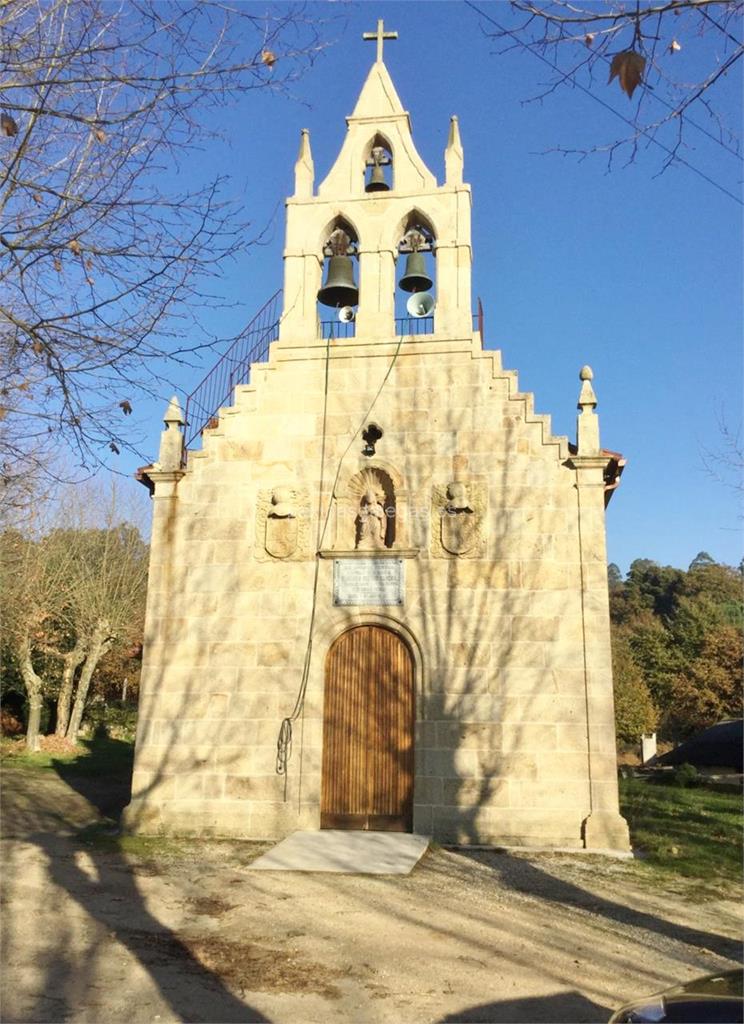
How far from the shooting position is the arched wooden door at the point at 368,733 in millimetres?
11898

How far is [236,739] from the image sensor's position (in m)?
12.3

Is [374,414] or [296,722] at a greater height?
[374,414]

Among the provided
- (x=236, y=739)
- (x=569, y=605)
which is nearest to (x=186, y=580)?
(x=236, y=739)

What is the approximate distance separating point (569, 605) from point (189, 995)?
786cm

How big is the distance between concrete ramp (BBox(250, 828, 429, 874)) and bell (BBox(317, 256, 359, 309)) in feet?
27.9

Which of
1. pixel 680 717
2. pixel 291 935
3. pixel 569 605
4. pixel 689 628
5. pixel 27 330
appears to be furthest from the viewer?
pixel 689 628

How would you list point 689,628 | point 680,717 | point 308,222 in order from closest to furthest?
point 308,222 < point 680,717 < point 689,628

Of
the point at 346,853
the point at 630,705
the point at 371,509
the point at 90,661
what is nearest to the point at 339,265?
the point at 371,509

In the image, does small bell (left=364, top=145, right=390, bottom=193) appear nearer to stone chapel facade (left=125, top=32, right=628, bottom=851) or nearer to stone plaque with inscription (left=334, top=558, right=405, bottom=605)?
stone chapel facade (left=125, top=32, right=628, bottom=851)

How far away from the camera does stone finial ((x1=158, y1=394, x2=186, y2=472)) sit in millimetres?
13531

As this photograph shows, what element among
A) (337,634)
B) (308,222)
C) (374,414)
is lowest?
(337,634)

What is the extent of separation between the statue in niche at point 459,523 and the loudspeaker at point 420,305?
120 inches

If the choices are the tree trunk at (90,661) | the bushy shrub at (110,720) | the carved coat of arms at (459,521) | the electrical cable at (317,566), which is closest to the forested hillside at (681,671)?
the tree trunk at (90,661)

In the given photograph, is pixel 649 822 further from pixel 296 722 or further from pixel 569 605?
pixel 296 722
